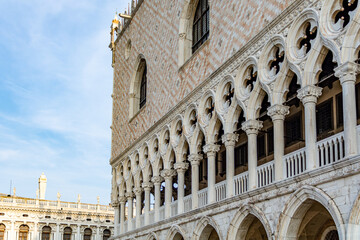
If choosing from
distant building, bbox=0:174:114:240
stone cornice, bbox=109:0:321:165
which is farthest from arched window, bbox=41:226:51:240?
stone cornice, bbox=109:0:321:165

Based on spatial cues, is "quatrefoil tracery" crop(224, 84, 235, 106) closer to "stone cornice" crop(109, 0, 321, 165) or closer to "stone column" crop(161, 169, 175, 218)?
"stone cornice" crop(109, 0, 321, 165)

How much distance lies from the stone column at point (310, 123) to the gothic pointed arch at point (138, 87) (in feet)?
43.3

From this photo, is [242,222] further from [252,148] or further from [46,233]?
[46,233]

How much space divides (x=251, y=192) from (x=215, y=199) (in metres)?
2.60

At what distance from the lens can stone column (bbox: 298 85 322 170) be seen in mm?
11484

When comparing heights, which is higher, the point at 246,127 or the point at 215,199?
the point at 246,127

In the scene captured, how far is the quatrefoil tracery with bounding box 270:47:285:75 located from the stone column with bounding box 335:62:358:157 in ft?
→ 7.62

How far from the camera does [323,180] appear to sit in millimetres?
10883

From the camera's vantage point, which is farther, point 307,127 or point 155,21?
point 155,21

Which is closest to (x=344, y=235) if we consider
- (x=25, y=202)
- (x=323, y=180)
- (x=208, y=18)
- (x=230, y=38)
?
(x=323, y=180)

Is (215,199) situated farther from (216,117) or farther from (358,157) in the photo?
(358,157)

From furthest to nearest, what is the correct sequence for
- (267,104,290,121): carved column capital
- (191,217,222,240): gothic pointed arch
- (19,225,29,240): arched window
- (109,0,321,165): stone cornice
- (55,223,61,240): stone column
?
(55,223,61,240): stone column → (19,225,29,240): arched window → (191,217,222,240): gothic pointed arch → (267,104,290,121): carved column capital → (109,0,321,165): stone cornice

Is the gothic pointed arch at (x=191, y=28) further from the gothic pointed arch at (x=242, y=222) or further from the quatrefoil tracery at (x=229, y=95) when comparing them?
the gothic pointed arch at (x=242, y=222)

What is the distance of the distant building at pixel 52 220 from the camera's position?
137 feet
